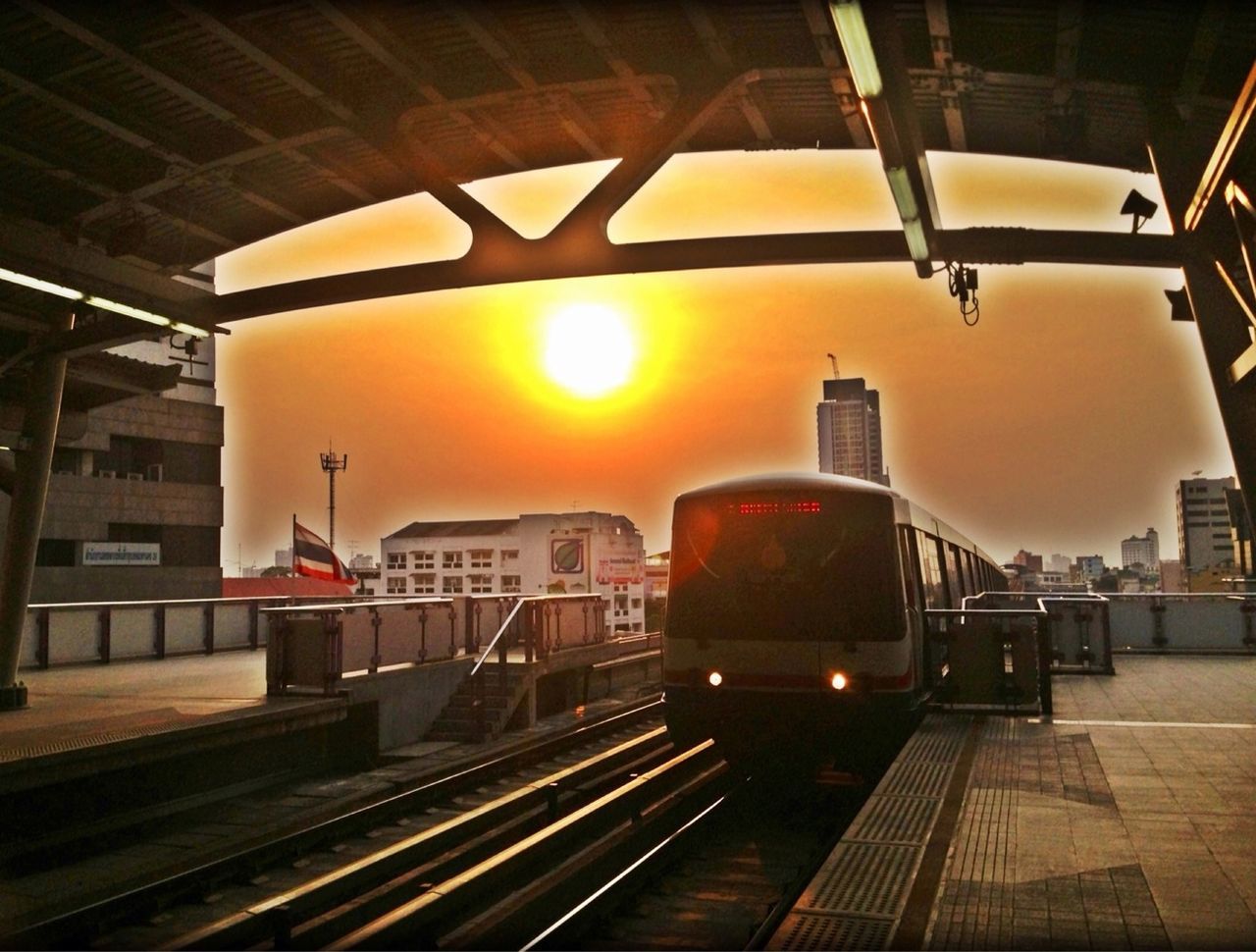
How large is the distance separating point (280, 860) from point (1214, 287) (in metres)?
9.33

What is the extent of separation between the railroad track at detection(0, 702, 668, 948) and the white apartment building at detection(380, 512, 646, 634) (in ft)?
274

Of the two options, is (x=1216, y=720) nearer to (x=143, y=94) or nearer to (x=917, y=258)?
(x=917, y=258)

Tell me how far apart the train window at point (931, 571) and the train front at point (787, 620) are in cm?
172

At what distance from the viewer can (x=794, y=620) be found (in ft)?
34.8

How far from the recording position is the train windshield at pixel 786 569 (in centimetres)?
1051

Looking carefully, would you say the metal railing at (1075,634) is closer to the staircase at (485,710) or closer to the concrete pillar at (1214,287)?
the staircase at (485,710)

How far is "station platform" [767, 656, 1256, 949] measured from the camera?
537cm

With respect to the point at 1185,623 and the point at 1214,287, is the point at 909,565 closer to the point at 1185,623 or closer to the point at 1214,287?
the point at 1214,287

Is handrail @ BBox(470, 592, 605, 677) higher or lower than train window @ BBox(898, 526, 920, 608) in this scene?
lower

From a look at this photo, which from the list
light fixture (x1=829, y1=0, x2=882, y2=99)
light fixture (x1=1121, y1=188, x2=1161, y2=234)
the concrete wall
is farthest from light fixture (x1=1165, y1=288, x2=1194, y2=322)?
the concrete wall

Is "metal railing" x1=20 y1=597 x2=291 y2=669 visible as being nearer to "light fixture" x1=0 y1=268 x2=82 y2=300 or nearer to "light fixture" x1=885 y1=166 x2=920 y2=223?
"light fixture" x1=0 y1=268 x2=82 y2=300

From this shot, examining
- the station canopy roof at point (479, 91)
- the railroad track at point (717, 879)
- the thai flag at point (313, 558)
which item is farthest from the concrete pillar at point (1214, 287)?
the thai flag at point (313, 558)

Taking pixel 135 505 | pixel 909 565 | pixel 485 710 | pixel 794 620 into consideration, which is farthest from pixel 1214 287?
pixel 135 505

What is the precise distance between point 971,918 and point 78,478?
4386 centimetres
